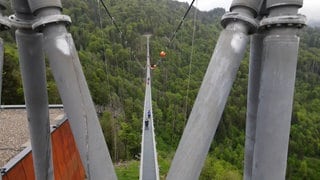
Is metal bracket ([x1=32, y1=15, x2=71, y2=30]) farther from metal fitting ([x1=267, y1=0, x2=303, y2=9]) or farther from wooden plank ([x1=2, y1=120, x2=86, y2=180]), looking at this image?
wooden plank ([x1=2, y1=120, x2=86, y2=180])

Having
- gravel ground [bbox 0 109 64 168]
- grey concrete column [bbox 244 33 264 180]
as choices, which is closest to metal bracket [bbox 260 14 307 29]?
grey concrete column [bbox 244 33 264 180]

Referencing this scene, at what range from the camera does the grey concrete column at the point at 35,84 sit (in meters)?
3.80

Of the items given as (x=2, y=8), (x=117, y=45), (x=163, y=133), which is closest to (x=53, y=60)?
(x=2, y=8)

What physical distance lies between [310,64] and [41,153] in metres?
102

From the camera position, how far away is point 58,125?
11523 mm

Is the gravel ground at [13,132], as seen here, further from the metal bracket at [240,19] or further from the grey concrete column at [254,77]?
the metal bracket at [240,19]

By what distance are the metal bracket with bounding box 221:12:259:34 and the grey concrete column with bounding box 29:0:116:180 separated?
1.34m

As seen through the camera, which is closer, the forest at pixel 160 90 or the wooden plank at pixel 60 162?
the wooden plank at pixel 60 162

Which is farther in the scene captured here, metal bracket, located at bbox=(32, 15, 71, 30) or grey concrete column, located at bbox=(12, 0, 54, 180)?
grey concrete column, located at bbox=(12, 0, 54, 180)

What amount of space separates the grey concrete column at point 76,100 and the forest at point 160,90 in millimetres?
19067

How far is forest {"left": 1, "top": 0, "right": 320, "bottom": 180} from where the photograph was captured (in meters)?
33.7

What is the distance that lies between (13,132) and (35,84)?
8522mm

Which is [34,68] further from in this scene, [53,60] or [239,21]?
[239,21]

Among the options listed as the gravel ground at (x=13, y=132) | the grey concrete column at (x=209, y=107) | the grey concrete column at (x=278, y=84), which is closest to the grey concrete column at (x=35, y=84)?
the grey concrete column at (x=209, y=107)
